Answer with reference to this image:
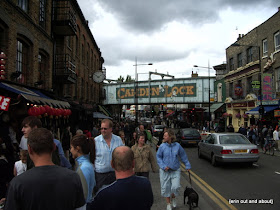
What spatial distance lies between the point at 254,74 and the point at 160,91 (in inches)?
569

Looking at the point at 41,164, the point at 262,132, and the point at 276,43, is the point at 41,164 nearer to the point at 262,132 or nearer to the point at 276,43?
the point at 262,132

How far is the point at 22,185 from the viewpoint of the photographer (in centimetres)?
194

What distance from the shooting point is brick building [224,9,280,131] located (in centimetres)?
2111

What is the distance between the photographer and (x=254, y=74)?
83.1 feet

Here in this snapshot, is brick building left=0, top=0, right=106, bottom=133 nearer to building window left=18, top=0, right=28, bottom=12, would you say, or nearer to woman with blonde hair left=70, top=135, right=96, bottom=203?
building window left=18, top=0, right=28, bottom=12

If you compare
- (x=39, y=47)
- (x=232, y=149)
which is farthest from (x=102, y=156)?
(x=39, y=47)

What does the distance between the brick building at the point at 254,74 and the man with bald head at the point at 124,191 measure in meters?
19.1

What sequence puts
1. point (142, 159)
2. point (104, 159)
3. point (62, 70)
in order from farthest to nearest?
point (62, 70)
point (142, 159)
point (104, 159)

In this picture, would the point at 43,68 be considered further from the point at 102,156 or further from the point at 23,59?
the point at 102,156

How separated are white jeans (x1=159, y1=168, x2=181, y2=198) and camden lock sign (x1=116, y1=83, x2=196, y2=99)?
29.6 m

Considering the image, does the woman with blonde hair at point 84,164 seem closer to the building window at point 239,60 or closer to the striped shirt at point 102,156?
the striped shirt at point 102,156

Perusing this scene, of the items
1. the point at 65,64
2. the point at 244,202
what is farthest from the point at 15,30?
the point at 244,202

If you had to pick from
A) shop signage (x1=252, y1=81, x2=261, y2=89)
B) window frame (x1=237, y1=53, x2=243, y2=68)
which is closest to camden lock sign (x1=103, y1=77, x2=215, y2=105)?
window frame (x1=237, y1=53, x2=243, y2=68)

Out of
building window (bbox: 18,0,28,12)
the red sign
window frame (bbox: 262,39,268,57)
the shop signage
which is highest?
window frame (bbox: 262,39,268,57)
